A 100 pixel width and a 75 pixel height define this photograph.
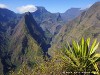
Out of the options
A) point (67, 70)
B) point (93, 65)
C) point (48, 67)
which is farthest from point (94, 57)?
point (48, 67)

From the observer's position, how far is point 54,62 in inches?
517

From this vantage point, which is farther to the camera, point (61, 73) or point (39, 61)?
point (39, 61)

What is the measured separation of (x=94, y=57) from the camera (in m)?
12.3

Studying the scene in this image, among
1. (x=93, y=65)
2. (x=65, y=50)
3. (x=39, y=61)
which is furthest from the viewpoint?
(x=39, y=61)

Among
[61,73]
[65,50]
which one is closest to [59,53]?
[65,50]

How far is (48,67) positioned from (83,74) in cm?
160

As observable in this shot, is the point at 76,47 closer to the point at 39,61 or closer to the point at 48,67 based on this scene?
the point at 48,67

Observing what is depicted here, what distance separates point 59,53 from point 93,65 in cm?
206

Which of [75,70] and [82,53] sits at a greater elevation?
[82,53]

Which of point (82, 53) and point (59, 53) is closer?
point (82, 53)

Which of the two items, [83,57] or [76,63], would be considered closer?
[83,57]

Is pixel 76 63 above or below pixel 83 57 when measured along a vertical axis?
below

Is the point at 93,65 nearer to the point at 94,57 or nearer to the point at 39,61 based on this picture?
the point at 94,57

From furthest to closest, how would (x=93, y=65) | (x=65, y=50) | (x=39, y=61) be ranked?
(x=39, y=61) → (x=65, y=50) → (x=93, y=65)
